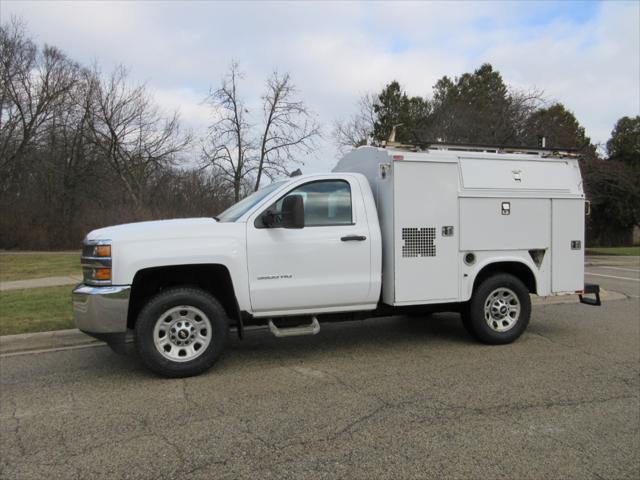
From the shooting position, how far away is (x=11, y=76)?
31750 mm

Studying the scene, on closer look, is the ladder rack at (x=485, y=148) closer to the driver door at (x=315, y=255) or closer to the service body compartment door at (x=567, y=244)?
the service body compartment door at (x=567, y=244)

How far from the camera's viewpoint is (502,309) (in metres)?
6.82

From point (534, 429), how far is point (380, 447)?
4.12 feet

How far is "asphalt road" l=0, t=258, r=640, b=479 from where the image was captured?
358 centimetres

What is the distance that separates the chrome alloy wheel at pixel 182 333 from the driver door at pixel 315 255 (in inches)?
23.1

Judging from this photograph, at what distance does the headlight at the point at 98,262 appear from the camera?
17.2 ft

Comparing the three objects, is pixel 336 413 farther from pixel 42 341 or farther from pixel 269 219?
pixel 42 341

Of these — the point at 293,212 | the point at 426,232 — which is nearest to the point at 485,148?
the point at 426,232

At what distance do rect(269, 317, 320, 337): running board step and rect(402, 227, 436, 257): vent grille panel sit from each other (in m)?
1.32

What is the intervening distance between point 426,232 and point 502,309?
1.52 metres

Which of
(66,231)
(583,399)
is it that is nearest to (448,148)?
(583,399)

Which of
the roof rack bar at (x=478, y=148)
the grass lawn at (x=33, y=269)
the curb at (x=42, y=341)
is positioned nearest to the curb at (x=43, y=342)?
the curb at (x=42, y=341)

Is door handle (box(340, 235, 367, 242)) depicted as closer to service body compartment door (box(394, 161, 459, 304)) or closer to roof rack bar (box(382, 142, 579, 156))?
service body compartment door (box(394, 161, 459, 304))

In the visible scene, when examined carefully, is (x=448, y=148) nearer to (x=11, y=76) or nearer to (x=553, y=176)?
(x=553, y=176)
